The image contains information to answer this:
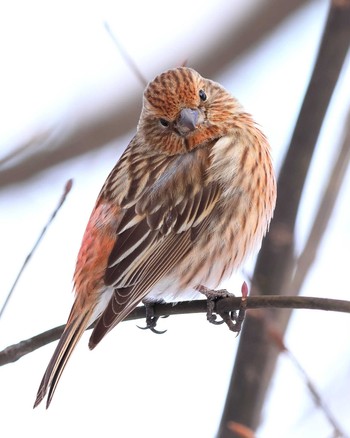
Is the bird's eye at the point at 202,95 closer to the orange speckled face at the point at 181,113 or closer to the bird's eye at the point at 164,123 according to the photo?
the orange speckled face at the point at 181,113

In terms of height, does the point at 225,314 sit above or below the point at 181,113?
below

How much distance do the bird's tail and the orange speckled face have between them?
71.6 inches

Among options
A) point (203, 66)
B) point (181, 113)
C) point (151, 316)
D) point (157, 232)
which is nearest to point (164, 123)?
point (181, 113)

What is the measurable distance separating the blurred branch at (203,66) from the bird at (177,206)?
27 cm

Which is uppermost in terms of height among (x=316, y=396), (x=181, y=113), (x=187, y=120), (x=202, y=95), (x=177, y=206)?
(x=202, y=95)

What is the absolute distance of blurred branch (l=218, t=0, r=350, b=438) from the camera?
17.5 ft

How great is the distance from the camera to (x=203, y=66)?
6.27 meters

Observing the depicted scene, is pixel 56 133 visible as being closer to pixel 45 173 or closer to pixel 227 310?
pixel 45 173

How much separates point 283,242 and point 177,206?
102 cm

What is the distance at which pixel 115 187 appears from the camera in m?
6.58

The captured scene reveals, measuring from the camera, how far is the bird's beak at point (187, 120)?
6.44 meters

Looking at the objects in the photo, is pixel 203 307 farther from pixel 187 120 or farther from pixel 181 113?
pixel 181 113

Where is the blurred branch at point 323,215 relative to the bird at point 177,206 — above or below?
below

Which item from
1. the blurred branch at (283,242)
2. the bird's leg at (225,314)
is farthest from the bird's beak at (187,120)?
the bird's leg at (225,314)
